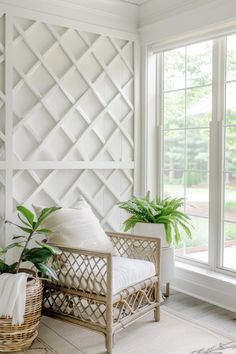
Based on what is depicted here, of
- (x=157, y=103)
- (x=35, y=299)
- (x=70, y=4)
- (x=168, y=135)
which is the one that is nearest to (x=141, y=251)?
(x=35, y=299)

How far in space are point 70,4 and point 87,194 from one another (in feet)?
5.17

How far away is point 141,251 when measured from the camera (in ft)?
10.4

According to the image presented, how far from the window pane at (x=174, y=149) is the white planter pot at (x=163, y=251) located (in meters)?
0.71

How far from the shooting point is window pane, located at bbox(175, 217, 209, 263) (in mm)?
3662

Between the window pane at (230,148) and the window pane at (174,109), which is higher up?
the window pane at (174,109)

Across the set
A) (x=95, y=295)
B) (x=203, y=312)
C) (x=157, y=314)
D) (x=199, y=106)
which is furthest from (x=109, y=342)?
(x=199, y=106)

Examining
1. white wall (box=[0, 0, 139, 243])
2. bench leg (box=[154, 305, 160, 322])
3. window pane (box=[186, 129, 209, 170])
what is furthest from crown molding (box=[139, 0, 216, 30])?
bench leg (box=[154, 305, 160, 322])

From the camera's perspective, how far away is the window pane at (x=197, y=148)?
11.9ft

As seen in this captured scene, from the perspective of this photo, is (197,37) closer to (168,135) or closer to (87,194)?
(168,135)

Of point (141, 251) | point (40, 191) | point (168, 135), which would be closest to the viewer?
point (141, 251)

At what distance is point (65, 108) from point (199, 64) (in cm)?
121

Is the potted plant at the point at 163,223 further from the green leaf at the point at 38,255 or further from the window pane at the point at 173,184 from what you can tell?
the green leaf at the point at 38,255

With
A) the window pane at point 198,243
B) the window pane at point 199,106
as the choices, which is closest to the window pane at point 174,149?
the window pane at point 199,106

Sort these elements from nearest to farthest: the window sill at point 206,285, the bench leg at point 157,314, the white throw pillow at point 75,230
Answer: the white throw pillow at point 75,230 → the bench leg at point 157,314 → the window sill at point 206,285
